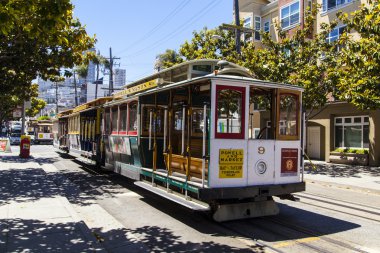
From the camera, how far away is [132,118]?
11.4 m

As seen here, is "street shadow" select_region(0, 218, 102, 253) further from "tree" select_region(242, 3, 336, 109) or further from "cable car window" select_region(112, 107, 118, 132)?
"tree" select_region(242, 3, 336, 109)

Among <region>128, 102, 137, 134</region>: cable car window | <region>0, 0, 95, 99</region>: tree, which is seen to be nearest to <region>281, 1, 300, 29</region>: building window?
<region>0, 0, 95, 99</region>: tree

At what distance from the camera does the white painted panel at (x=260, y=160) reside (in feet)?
25.2

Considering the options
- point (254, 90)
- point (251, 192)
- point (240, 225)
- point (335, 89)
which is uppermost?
point (335, 89)

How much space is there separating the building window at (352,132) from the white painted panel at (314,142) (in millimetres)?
1678

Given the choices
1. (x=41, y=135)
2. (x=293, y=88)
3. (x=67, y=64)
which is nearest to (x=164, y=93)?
(x=293, y=88)

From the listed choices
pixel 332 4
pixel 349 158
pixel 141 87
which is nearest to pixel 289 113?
pixel 141 87

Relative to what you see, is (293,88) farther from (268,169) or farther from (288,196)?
(288,196)

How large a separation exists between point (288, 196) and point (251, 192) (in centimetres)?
134

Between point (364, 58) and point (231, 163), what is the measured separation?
35.6 feet

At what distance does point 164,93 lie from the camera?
9945 mm

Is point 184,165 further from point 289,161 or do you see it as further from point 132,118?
point 132,118

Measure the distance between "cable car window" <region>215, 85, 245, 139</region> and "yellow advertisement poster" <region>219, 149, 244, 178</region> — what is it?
0.32 meters

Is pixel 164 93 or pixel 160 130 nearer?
pixel 164 93
